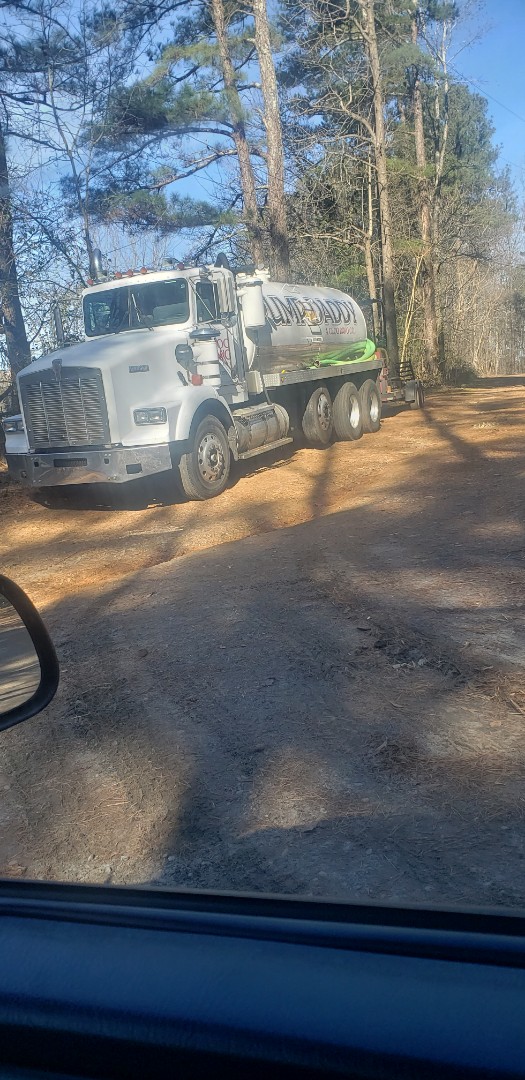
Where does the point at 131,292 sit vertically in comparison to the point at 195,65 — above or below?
below

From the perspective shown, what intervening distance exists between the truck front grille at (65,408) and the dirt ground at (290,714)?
227 centimetres

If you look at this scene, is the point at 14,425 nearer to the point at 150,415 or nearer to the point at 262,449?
the point at 150,415

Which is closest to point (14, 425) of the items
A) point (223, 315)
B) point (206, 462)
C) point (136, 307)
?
point (136, 307)

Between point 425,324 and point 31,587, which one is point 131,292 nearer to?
point 31,587

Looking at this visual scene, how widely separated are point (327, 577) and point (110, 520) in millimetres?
5090

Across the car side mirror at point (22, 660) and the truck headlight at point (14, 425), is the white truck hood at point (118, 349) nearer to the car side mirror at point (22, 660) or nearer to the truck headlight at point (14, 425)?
the truck headlight at point (14, 425)

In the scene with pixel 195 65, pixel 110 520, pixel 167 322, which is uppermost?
pixel 195 65

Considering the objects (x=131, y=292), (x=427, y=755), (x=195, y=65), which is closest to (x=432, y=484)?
(x=131, y=292)

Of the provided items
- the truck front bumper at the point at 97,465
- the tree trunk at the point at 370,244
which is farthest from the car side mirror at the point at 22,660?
the tree trunk at the point at 370,244

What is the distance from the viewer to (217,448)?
12.8m

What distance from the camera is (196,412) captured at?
1230 cm

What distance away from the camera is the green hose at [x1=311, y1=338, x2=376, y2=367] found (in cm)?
1730

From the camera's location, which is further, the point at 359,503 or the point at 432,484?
the point at 432,484

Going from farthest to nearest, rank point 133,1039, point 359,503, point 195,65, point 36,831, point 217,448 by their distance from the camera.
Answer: point 195,65, point 217,448, point 359,503, point 36,831, point 133,1039
